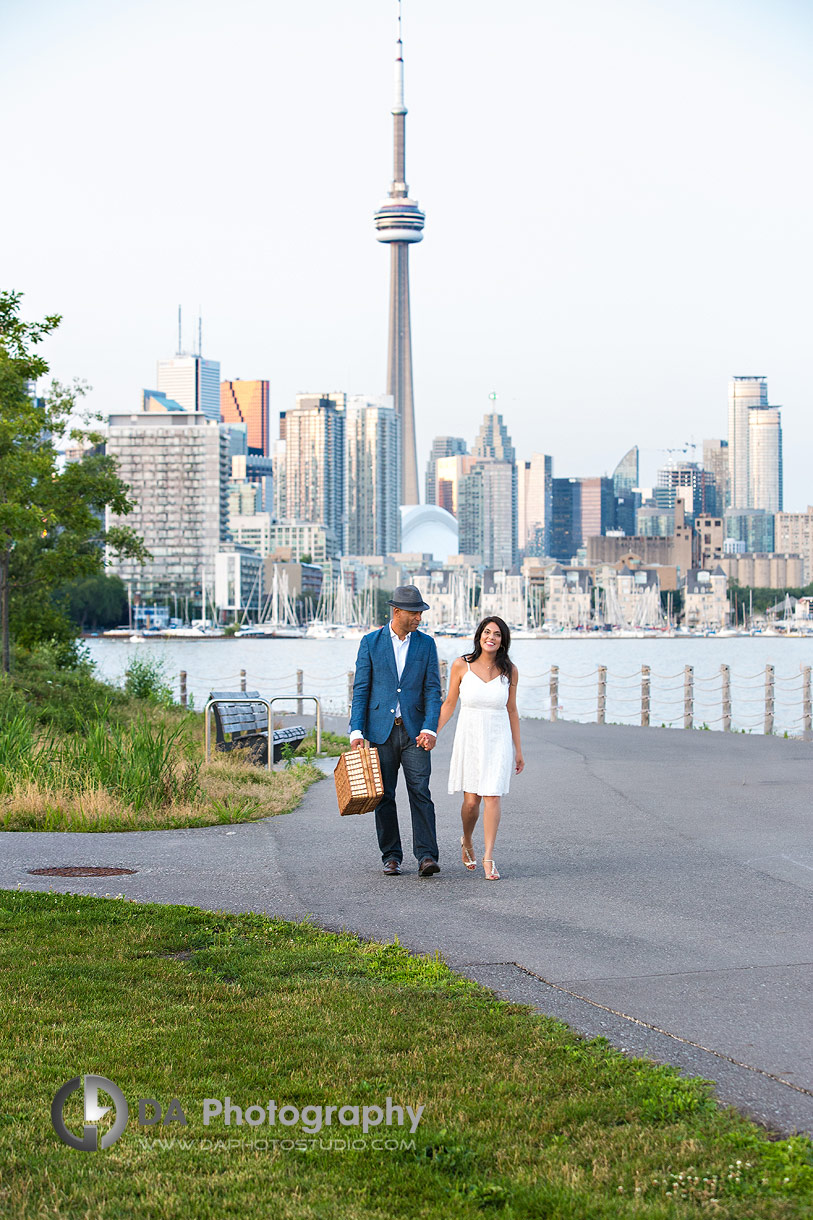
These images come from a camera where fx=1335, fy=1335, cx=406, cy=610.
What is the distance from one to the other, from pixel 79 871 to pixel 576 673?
274ft

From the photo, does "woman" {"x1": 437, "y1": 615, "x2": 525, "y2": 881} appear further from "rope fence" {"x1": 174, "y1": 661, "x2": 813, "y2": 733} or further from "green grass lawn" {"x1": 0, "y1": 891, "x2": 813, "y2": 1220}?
"rope fence" {"x1": 174, "y1": 661, "x2": 813, "y2": 733}

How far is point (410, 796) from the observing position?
31.3ft

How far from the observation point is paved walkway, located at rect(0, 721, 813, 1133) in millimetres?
5613

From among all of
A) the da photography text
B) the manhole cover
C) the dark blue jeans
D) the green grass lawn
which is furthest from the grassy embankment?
the da photography text

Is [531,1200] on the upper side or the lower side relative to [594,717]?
upper

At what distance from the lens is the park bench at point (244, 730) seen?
1673 centimetres

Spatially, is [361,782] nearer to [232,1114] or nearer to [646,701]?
[232,1114]

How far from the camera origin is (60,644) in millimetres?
28812

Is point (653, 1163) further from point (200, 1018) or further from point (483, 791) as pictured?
point (483, 791)

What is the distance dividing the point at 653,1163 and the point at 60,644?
26.1 m

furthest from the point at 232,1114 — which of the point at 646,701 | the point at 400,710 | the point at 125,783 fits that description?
the point at 646,701

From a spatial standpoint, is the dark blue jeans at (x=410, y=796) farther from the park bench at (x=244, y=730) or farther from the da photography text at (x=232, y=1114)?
the park bench at (x=244, y=730)

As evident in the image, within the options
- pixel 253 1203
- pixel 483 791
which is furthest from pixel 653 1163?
pixel 483 791

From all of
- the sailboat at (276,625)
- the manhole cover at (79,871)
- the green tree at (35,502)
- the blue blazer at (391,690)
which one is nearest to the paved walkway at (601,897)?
the manhole cover at (79,871)
